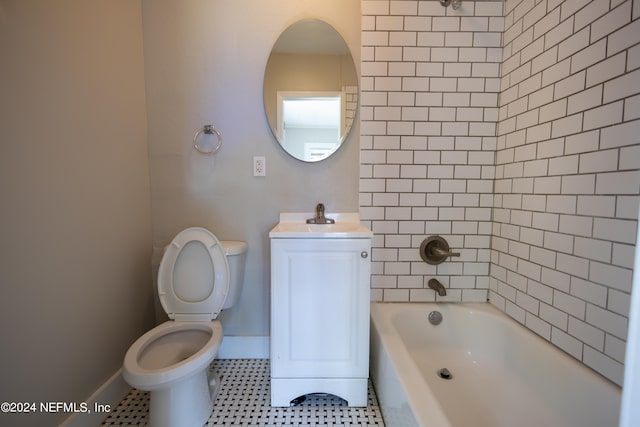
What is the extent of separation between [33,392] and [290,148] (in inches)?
60.5

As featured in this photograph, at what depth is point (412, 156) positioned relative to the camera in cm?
155

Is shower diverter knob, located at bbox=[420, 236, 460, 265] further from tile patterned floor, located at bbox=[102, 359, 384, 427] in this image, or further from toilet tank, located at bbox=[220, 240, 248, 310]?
toilet tank, located at bbox=[220, 240, 248, 310]

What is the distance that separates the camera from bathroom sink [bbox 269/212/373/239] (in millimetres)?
1199

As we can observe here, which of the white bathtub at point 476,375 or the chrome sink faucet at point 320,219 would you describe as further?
the chrome sink faucet at point 320,219

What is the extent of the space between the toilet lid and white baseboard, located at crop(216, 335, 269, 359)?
1.26ft

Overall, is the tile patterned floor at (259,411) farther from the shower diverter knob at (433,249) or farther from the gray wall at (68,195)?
the shower diverter knob at (433,249)

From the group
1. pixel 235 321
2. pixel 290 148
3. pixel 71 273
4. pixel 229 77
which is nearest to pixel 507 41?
pixel 290 148

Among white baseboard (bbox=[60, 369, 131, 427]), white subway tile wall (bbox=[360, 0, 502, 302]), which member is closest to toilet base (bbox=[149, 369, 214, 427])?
white baseboard (bbox=[60, 369, 131, 427])

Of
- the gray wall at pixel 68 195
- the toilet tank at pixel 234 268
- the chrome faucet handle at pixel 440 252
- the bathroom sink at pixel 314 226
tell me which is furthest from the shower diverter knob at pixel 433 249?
the gray wall at pixel 68 195

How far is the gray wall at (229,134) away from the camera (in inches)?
59.8

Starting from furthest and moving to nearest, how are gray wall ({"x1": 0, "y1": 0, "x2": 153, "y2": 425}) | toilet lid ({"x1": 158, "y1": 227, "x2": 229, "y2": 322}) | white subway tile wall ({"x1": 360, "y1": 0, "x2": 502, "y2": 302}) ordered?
white subway tile wall ({"x1": 360, "y1": 0, "x2": 502, "y2": 302}), toilet lid ({"x1": 158, "y1": 227, "x2": 229, "y2": 322}), gray wall ({"x1": 0, "y1": 0, "x2": 153, "y2": 425})

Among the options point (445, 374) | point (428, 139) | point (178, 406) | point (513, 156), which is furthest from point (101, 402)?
point (513, 156)

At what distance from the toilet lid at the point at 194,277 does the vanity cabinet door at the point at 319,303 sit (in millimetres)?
351

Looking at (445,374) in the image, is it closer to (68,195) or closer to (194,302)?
(194,302)
